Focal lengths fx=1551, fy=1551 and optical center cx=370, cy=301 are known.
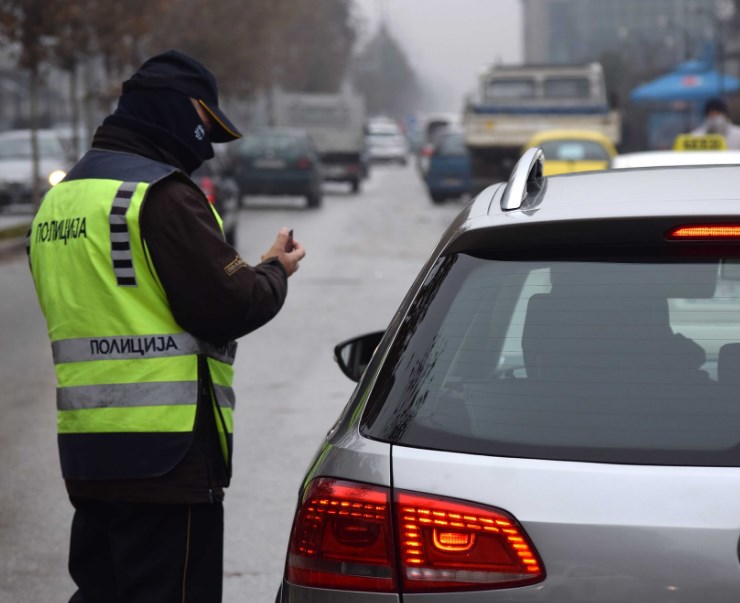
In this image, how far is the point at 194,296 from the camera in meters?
3.55

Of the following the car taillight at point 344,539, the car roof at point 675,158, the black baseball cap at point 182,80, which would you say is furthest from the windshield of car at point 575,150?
the car taillight at point 344,539

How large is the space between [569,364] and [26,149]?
28.8 meters

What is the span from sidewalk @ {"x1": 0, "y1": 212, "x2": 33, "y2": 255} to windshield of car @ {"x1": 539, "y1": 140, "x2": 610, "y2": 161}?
753 centimetres

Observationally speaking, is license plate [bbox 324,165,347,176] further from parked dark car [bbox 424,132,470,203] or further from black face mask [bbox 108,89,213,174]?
black face mask [bbox 108,89,213,174]

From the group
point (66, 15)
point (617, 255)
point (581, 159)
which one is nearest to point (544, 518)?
point (617, 255)

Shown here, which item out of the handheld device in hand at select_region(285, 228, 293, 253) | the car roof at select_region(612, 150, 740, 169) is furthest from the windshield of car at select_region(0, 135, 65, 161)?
the handheld device in hand at select_region(285, 228, 293, 253)

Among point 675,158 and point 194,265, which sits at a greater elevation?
point 194,265

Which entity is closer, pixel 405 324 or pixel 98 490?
pixel 405 324

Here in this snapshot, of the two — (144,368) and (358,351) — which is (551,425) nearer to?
(144,368)

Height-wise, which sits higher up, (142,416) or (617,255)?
(617,255)

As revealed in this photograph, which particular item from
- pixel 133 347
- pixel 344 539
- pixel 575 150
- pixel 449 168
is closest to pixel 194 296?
pixel 133 347

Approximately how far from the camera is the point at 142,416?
3.55m

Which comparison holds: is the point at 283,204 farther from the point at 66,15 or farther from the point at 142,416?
the point at 142,416

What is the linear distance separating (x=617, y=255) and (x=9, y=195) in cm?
2705
